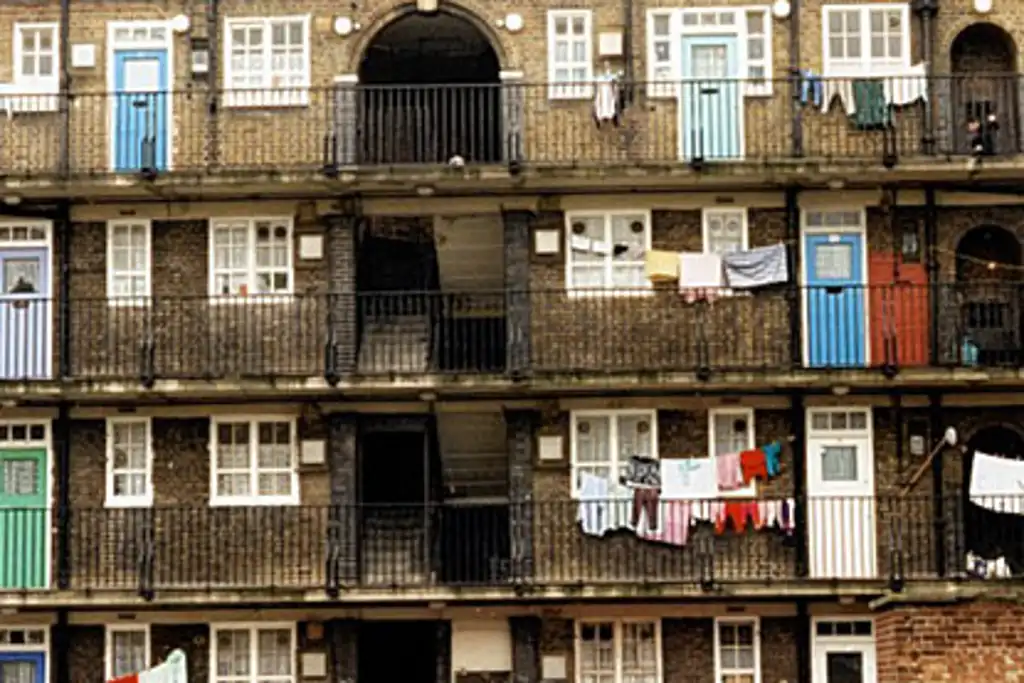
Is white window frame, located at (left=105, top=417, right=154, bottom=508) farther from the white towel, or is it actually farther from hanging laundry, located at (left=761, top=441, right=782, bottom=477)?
hanging laundry, located at (left=761, top=441, right=782, bottom=477)

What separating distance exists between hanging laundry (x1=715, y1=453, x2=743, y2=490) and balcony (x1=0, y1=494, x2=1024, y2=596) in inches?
15.3

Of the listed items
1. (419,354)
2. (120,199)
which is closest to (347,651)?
(419,354)

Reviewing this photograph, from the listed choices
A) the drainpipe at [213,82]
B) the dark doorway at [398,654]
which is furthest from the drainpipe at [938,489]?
the drainpipe at [213,82]

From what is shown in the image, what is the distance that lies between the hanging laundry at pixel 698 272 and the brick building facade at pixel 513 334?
9 centimetres

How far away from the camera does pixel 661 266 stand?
4003 cm

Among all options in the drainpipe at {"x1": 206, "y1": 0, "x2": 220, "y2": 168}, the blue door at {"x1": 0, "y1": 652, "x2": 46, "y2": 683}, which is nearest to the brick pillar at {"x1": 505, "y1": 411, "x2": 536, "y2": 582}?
the drainpipe at {"x1": 206, "y1": 0, "x2": 220, "y2": 168}

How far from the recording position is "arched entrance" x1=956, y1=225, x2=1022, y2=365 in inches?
1582

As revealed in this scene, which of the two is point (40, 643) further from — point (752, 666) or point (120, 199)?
point (752, 666)

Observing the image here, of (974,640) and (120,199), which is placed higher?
(120,199)

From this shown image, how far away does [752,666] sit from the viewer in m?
39.6

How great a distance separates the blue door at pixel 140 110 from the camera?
40.6 m

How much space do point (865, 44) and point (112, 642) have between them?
1439 cm

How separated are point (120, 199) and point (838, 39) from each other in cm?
1108

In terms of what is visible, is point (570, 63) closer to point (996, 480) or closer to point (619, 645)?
point (619, 645)
